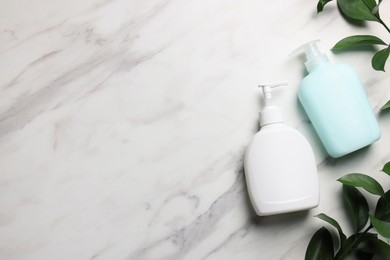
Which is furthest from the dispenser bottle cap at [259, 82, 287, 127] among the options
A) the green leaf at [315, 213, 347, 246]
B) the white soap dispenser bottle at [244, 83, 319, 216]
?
the green leaf at [315, 213, 347, 246]

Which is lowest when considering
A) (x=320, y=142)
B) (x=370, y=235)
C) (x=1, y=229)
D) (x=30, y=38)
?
(x=370, y=235)

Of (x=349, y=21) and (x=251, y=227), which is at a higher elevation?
(x=349, y=21)

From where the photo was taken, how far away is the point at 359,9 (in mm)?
949

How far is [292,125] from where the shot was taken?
3.13 feet

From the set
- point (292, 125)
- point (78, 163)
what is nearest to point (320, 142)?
point (292, 125)

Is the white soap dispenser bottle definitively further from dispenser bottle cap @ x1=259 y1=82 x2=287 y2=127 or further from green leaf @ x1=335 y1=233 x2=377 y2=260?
green leaf @ x1=335 y1=233 x2=377 y2=260

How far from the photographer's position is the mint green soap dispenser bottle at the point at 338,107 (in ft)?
2.92

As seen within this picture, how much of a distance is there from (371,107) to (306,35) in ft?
0.71

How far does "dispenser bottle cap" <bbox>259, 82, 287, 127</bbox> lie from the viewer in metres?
0.89

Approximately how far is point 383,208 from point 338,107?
23cm

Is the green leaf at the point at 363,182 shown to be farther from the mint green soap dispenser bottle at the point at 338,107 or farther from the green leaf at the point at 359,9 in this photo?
the green leaf at the point at 359,9

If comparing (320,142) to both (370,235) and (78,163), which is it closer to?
(370,235)

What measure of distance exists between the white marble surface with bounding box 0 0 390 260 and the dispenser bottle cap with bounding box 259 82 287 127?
4cm

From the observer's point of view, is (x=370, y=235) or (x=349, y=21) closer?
(x=370, y=235)
